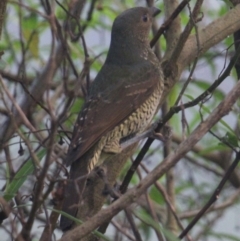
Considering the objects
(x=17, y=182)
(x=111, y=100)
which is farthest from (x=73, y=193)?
(x=111, y=100)

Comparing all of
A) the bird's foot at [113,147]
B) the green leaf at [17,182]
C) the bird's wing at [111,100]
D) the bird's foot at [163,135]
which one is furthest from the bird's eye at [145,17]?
the green leaf at [17,182]

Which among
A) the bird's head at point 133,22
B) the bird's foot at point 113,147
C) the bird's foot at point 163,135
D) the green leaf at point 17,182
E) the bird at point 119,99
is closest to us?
the green leaf at point 17,182

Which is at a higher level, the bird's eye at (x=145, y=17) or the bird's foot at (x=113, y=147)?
the bird's eye at (x=145, y=17)

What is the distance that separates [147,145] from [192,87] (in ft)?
6.75

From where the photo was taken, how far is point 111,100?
354 cm

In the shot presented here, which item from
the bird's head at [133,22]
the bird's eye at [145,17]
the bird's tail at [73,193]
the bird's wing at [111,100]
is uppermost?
the bird's eye at [145,17]

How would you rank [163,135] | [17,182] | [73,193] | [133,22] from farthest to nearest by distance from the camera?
[133,22] → [163,135] → [73,193] → [17,182]

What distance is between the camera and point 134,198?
1.96 m

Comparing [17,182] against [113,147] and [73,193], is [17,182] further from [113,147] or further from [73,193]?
[113,147]

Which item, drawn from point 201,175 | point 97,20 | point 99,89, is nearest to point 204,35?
point 99,89

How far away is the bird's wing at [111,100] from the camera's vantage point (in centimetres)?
320

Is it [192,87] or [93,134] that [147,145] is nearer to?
[93,134]

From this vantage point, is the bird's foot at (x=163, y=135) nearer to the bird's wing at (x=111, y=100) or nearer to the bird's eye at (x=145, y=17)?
the bird's wing at (x=111, y=100)

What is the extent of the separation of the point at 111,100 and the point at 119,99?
4cm
